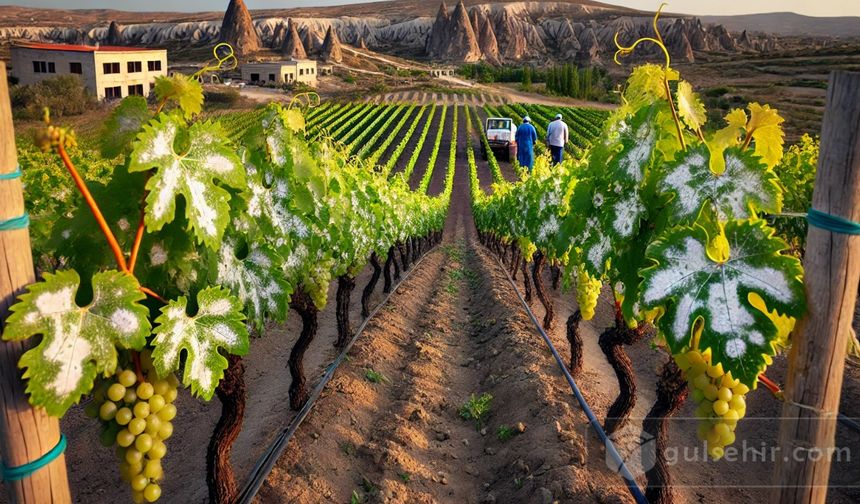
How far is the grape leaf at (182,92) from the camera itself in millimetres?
2734

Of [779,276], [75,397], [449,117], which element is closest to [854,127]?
[779,276]

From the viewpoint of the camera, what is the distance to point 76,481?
17.6 ft

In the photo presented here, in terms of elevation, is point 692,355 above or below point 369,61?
below

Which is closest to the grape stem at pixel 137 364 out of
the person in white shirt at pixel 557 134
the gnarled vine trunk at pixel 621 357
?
the gnarled vine trunk at pixel 621 357

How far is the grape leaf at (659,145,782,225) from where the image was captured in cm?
283

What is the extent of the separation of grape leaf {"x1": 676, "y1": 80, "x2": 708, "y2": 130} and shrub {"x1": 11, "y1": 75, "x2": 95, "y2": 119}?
48955mm

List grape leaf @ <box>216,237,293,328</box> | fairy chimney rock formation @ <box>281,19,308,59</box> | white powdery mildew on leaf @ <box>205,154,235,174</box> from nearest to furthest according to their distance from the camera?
white powdery mildew on leaf @ <box>205,154,235,174</box> → grape leaf @ <box>216,237,293,328</box> → fairy chimney rock formation @ <box>281,19,308,59</box>

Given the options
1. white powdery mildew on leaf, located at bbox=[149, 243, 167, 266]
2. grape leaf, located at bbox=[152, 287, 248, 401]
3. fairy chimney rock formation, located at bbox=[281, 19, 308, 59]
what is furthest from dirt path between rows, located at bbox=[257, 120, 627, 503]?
fairy chimney rock formation, located at bbox=[281, 19, 308, 59]

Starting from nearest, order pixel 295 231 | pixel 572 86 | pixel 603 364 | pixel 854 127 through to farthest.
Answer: pixel 854 127 < pixel 295 231 < pixel 603 364 < pixel 572 86

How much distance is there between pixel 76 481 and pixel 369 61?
425ft

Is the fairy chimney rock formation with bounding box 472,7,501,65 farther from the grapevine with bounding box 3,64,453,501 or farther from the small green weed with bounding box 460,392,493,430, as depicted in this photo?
the grapevine with bounding box 3,64,453,501

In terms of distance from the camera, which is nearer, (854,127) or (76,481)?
(854,127)

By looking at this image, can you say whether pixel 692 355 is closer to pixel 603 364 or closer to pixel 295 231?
pixel 295 231

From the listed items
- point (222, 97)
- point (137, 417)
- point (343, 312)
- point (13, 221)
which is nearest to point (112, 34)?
point (222, 97)
